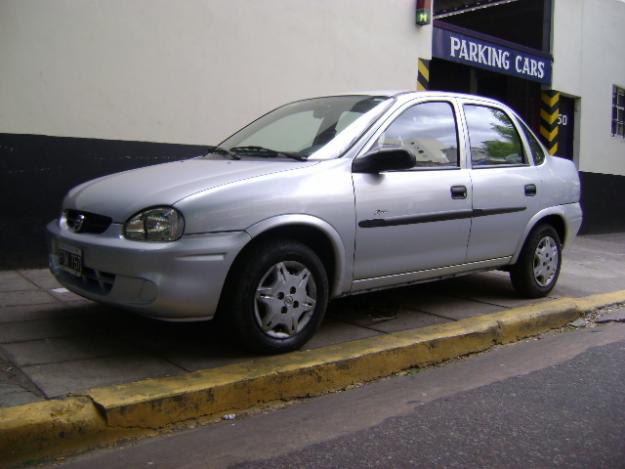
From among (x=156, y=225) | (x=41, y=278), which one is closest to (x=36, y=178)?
(x=41, y=278)

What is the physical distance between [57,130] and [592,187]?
9.99 meters

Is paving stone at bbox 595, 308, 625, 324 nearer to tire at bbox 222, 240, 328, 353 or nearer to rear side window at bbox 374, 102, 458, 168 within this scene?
rear side window at bbox 374, 102, 458, 168

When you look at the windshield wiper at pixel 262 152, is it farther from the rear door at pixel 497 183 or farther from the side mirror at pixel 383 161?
the rear door at pixel 497 183

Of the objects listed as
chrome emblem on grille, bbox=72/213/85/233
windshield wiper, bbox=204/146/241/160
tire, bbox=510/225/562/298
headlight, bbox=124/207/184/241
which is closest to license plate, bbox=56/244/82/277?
chrome emblem on grille, bbox=72/213/85/233

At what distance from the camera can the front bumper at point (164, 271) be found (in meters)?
3.50

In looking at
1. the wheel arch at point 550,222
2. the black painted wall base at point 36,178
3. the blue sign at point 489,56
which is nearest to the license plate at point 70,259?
the black painted wall base at point 36,178

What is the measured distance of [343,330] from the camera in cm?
468

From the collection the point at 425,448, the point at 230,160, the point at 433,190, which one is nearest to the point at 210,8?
the point at 230,160

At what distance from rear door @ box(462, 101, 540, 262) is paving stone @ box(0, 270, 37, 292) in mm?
3661

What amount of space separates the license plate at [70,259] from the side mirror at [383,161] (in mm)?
1762

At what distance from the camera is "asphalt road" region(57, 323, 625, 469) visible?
300 cm

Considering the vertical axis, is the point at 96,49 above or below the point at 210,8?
below

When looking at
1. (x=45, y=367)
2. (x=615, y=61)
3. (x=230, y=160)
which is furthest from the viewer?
(x=615, y=61)

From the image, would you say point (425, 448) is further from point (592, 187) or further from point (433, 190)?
point (592, 187)
